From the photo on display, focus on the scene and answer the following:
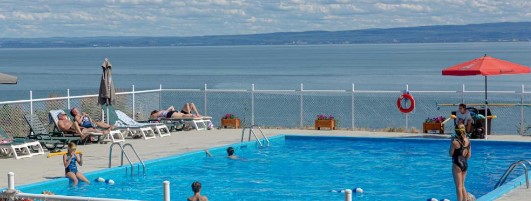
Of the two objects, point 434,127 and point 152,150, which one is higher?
point 434,127

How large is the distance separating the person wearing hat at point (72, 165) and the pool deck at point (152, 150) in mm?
453

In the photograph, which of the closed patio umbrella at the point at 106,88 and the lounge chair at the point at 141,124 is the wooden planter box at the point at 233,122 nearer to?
the lounge chair at the point at 141,124

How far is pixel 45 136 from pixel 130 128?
94.7 inches

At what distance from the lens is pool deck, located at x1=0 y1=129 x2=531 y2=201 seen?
51.0ft

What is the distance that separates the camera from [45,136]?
1944 cm

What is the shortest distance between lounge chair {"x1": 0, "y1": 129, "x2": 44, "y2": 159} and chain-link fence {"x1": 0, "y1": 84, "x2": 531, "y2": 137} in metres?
2.21

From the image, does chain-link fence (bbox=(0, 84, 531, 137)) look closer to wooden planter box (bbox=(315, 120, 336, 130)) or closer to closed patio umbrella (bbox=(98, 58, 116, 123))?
wooden planter box (bbox=(315, 120, 336, 130))

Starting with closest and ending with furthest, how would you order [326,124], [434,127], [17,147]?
[17,147] → [434,127] → [326,124]

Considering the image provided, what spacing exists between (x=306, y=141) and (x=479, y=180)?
255 inches

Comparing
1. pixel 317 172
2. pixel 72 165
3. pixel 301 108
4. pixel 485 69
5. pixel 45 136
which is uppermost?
pixel 485 69

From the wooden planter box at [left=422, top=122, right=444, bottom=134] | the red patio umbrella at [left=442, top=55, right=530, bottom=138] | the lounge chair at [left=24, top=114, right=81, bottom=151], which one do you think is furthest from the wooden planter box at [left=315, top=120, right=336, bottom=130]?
the lounge chair at [left=24, top=114, right=81, bottom=151]

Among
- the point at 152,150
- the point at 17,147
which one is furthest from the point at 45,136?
the point at 152,150

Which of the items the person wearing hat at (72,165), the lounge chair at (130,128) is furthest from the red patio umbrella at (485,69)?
the person wearing hat at (72,165)

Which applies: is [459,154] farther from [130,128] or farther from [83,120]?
[130,128]
